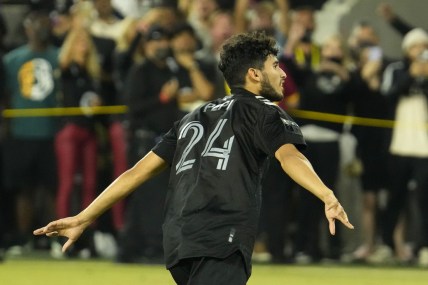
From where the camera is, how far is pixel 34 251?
15195 millimetres

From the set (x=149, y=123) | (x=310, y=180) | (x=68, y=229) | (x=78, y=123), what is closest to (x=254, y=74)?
(x=310, y=180)

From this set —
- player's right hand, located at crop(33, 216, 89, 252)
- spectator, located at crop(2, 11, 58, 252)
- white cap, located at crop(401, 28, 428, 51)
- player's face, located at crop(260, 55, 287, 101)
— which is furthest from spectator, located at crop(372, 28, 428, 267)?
player's right hand, located at crop(33, 216, 89, 252)

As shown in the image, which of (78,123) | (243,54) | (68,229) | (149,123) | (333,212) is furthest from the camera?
(78,123)

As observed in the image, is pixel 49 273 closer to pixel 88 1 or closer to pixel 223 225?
pixel 88 1

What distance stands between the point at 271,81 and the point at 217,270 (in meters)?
0.96

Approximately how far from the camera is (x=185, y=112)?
13070mm

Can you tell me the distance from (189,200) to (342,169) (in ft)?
28.7

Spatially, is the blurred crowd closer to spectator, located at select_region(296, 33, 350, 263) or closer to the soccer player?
spectator, located at select_region(296, 33, 350, 263)

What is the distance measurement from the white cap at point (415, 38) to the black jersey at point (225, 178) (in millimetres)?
8011

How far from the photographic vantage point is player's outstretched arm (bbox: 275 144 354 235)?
16.7 ft

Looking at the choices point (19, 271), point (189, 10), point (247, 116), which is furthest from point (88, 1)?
point (247, 116)

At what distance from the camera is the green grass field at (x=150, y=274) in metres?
11.2

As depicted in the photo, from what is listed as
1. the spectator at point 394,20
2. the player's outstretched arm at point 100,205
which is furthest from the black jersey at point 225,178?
the spectator at point 394,20

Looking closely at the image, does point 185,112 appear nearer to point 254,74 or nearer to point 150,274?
point 150,274
